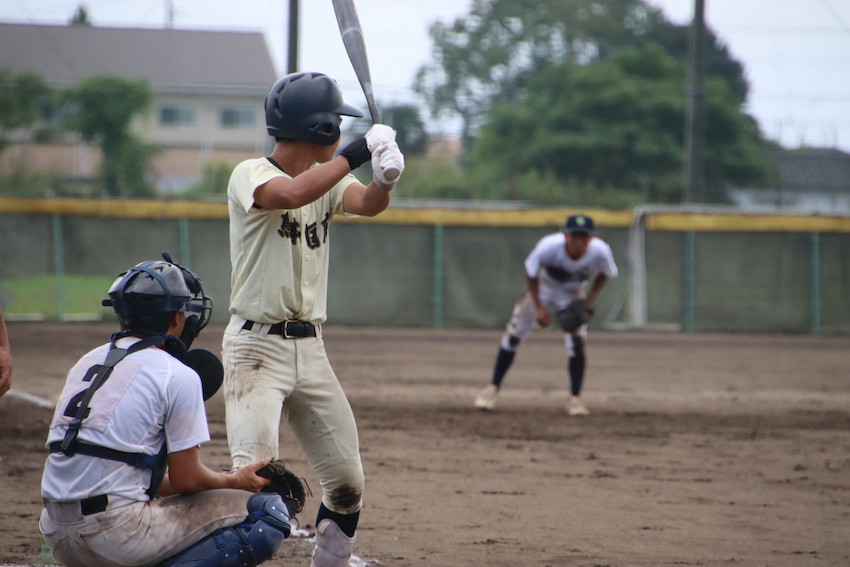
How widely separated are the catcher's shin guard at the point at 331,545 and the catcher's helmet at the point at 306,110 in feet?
5.11

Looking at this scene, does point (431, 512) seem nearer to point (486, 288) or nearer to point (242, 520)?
point (242, 520)

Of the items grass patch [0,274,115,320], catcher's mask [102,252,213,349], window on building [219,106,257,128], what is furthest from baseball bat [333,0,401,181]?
window on building [219,106,257,128]

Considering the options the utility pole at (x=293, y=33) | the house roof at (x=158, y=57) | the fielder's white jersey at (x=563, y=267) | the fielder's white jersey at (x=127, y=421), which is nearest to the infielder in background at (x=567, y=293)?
the fielder's white jersey at (x=563, y=267)

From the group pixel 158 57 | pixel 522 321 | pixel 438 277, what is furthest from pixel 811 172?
pixel 522 321

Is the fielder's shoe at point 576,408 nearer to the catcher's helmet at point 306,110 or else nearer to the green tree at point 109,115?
the catcher's helmet at point 306,110

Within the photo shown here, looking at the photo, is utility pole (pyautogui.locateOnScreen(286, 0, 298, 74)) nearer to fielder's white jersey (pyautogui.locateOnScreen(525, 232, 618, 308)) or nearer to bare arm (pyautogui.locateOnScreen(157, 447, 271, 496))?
fielder's white jersey (pyautogui.locateOnScreen(525, 232, 618, 308))

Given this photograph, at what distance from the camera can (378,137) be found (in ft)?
11.9

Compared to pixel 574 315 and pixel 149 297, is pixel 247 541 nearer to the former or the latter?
pixel 149 297

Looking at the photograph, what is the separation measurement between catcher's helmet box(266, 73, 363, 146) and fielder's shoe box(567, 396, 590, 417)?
5805 mm

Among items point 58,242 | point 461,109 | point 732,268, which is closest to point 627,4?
point 461,109

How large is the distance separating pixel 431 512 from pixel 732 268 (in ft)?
43.1

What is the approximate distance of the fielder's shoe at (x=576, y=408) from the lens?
920cm

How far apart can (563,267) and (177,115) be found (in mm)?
36559

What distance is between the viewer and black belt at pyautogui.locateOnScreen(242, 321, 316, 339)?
3.84 meters
